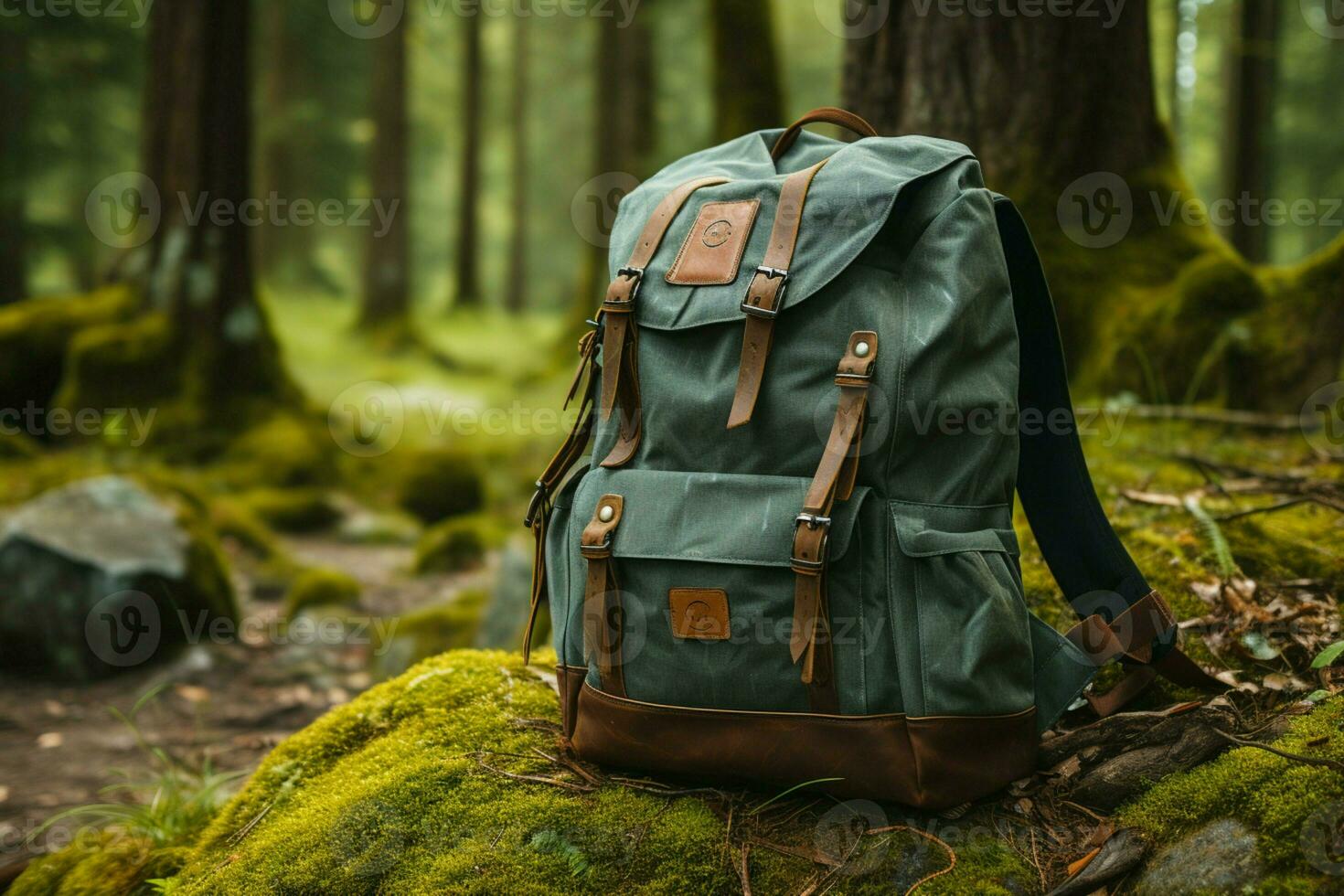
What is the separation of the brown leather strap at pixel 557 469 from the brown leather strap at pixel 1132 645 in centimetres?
126

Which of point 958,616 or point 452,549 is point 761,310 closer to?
point 958,616

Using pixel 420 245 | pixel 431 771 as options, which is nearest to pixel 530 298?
pixel 420 245

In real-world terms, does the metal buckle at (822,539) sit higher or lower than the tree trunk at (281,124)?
lower

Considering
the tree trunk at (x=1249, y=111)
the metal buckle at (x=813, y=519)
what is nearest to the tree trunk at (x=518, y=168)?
the tree trunk at (x=1249, y=111)

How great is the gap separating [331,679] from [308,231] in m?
16.9

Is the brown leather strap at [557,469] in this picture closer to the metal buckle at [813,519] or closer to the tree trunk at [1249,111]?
the metal buckle at [813,519]

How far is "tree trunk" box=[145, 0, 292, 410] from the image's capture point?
6.97 metres

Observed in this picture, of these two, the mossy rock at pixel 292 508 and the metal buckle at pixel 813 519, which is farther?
the mossy rock at pixel 292 508

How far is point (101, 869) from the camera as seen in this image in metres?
2.43

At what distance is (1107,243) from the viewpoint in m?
3.83

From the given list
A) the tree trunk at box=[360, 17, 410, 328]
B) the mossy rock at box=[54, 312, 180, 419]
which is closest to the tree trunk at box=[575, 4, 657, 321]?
the tree trunk at box=[360, 17, 410, 328]

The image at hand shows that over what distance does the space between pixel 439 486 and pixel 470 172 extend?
10228 millimetres

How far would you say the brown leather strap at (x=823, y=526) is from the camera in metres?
1.87

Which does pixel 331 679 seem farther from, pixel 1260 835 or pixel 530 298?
pixel 530 298
